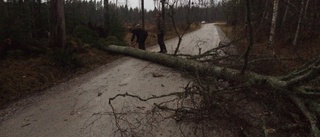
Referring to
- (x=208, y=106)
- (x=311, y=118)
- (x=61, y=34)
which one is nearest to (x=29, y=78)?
(x=61, y=34)

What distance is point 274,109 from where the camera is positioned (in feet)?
12.7

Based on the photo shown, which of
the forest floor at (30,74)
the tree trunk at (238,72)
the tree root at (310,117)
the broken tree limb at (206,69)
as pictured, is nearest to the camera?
the tree root at (310,117)

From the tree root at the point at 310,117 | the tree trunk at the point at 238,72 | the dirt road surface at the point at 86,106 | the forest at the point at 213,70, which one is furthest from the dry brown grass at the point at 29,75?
the tree root at the point at 310,117

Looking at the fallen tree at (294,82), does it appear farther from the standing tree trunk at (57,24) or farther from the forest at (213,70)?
the standing tree trunk at (57,24)

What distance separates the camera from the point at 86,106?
4.73 m

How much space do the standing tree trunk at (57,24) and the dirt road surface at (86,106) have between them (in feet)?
6.29

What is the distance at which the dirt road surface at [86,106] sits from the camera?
3.74 meters

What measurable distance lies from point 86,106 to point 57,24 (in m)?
4.95

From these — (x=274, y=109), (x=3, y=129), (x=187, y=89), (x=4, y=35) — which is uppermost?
(x=4, y=35)

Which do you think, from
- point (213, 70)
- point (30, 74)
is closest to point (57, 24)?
point (30, 74)

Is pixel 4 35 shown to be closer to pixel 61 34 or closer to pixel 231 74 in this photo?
pixel 61 34

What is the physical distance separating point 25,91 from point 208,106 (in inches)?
178

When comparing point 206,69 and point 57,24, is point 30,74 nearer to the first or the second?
point 57,24

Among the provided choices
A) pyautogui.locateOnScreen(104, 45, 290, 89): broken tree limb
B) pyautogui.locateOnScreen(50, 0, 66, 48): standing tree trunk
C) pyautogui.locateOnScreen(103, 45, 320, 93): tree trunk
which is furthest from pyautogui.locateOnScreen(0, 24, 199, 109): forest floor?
pyautogui.locateOnScreen(103, 45, 320, 93): tree trunk
